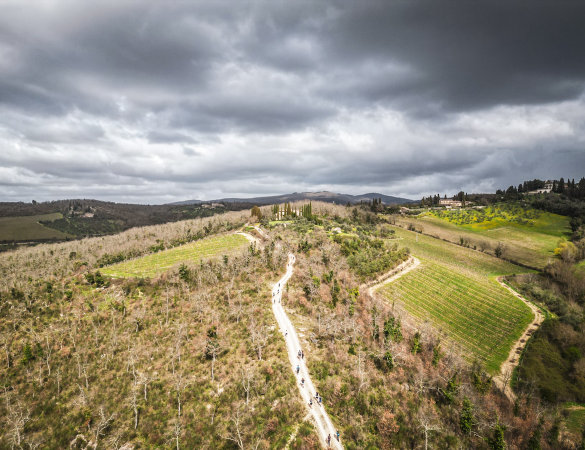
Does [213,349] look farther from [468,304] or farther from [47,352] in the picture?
→ [468,304]

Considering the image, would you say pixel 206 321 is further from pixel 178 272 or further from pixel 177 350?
pixel 178 272

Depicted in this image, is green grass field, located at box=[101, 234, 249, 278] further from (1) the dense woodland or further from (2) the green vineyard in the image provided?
(2) the green vineyard

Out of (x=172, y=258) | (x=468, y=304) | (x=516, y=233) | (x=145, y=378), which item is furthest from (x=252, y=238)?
(x=516, y=233)

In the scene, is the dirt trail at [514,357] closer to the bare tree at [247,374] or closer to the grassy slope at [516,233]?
the bare tree at [247,374]

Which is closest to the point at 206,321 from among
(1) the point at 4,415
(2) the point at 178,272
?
(2) the point at 178,272

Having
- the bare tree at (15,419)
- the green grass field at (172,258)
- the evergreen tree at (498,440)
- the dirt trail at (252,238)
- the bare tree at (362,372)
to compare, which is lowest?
the bare tree at (15,419)

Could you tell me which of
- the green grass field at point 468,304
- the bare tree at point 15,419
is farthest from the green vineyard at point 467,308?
the bare tree at point 15,419
